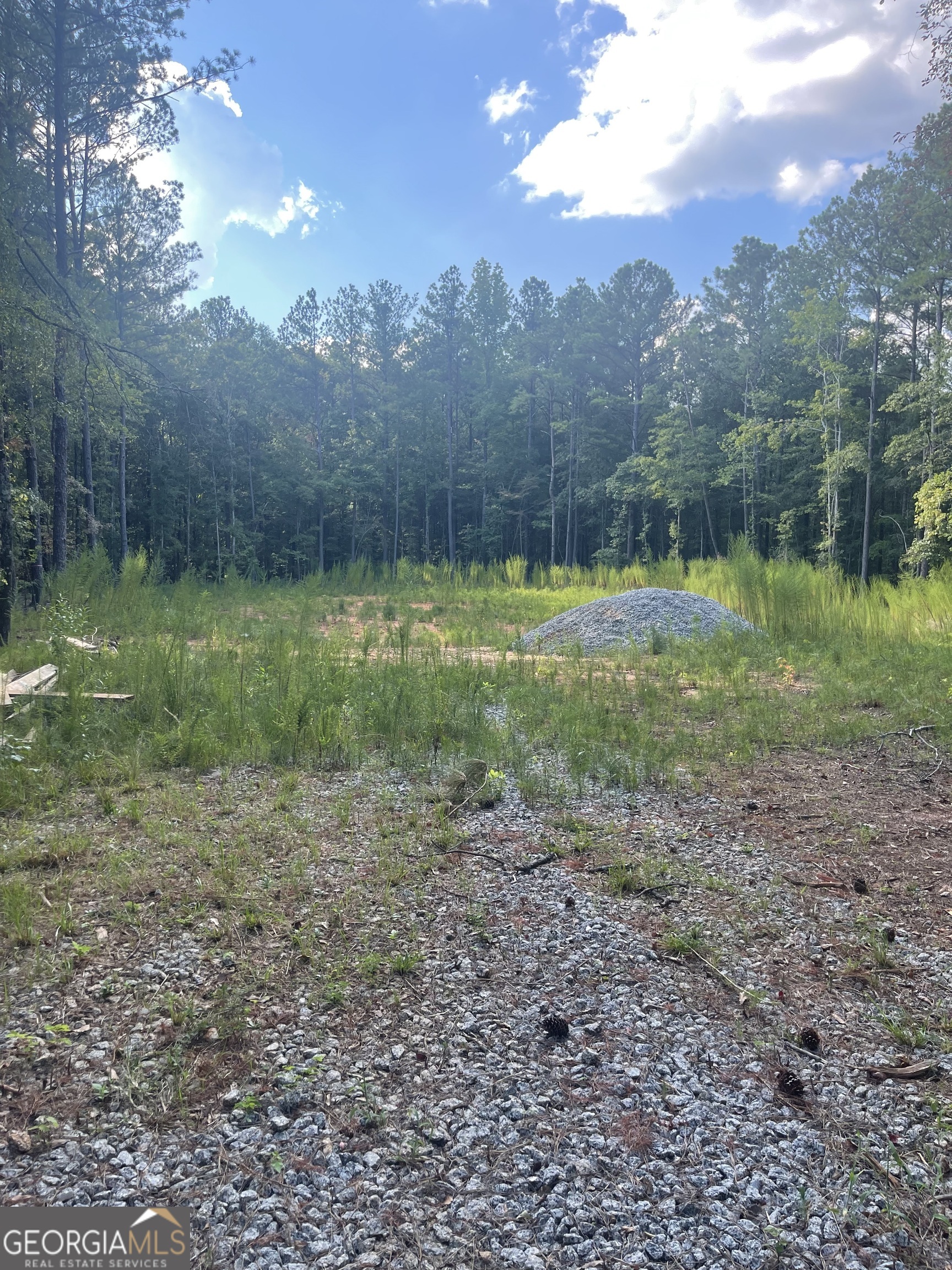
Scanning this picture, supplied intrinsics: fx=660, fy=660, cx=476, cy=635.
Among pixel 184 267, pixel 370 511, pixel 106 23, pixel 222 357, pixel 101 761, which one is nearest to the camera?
pixel 101 761

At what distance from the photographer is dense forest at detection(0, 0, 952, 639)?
10141mm

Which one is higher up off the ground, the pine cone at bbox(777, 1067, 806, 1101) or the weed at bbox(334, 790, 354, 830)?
the weed at bbox(334, 790, 354, 830)

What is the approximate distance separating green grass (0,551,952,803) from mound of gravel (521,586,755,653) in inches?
21.2

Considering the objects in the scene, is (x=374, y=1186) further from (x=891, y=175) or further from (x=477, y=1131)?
(x=891, y=175)

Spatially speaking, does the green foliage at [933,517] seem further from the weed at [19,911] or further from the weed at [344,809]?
the weed at [19,911]

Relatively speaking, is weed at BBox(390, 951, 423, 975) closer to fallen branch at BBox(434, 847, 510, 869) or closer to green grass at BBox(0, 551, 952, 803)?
fallen branch at BBox(434, 847, 510, 869)

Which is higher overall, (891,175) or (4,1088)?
(891,175)

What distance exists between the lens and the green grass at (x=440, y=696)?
4.47 metres

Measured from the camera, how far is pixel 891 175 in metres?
18.9

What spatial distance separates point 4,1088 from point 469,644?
24.8ft

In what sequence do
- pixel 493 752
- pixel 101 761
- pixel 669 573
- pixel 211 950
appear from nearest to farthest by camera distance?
pixel 211 950 < pixel 101 761 < pixel 493 752 < pixel 669 573

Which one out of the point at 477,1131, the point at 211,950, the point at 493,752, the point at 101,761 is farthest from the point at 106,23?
the point at 477,1131

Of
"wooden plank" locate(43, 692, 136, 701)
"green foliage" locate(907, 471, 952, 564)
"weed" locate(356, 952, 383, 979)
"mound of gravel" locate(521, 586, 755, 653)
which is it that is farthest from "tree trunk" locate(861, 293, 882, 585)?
"weed" locate(356, 952, 383, 979)

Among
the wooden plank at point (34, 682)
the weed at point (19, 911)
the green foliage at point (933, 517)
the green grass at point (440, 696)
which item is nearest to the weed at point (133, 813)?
the green grass at point (440, 696)
